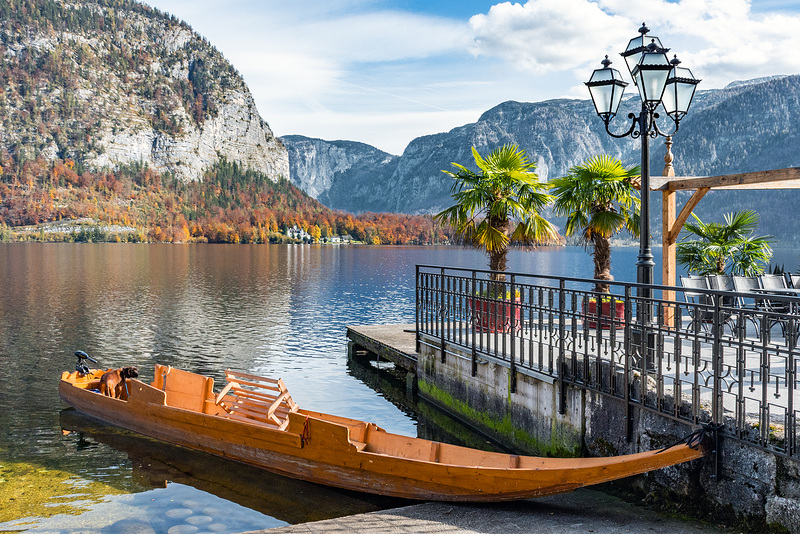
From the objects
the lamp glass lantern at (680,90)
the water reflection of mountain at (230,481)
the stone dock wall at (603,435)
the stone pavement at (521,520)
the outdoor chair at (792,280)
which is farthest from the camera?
the outdoor chair at (792,280)

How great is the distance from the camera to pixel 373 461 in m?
8.63

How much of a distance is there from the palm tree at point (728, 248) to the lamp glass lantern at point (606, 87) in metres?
7.67

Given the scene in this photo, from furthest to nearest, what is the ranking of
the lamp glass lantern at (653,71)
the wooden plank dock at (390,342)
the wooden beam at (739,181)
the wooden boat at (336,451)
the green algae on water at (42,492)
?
the wooden plank dock at (390,342) → the wooden beam at (739,181) → the green algae on water at (42,492) → the lamp glass lantern at (653,71) → the wooden boat at (336,451)

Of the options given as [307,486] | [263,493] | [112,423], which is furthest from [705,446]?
[112,423]

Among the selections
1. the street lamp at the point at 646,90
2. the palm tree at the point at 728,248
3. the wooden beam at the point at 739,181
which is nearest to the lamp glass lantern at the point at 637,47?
the street lamp at the point at 646,90

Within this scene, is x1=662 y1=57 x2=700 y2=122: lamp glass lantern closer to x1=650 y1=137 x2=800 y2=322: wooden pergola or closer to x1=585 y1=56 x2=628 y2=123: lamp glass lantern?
x1=585 y1=56 x2=628 y2=123: lamp glass lantern

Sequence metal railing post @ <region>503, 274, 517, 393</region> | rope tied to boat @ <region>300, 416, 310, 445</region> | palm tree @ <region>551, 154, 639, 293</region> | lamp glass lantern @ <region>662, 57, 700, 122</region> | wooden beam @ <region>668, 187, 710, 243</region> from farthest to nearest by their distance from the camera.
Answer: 1. palm tree @ <region>551, 154, 639, 293</region>
2. wooden beam @ <region>668, 187, 710, 243</region>
3. metal railing post @ <region>503, 274, 517, 393</region>
4. lamp glass lantern @ <region>662, 57, 700, 122</region>
5. rope tied to boat @ <region>300, 416, 310, 445</region>

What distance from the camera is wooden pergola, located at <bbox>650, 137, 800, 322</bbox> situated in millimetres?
12657

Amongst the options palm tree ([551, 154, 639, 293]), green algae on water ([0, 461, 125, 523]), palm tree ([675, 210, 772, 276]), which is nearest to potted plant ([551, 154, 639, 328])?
palm tree ([551, 154, 639, 293])

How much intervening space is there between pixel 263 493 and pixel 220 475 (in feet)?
4.25

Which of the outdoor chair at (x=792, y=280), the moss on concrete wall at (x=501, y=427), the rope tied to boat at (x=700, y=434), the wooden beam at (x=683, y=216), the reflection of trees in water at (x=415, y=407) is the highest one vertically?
the wooden beam at (x=683, y=216)

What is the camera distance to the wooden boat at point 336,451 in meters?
7.12

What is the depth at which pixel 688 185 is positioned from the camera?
14.4 metres

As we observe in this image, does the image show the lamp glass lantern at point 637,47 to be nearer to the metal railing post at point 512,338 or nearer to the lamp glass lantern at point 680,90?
the lamp glass lantern at point 680,90
